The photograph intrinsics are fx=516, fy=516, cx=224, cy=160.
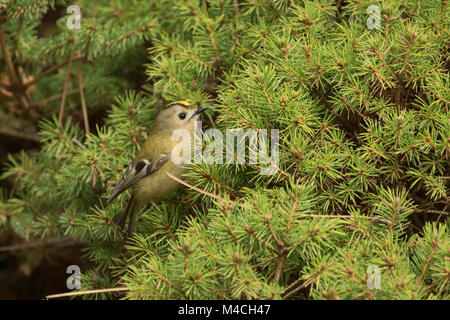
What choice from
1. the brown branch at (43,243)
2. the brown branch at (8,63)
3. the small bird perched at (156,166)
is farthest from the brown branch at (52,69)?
the brown branch at (43,243)

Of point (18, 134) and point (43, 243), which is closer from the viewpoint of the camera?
point (43, 243)

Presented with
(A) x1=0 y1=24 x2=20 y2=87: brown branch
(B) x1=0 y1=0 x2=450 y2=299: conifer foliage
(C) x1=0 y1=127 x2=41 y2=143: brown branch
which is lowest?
(B) x1=0 y1=0 x2=450 y2=299: conifer foliage

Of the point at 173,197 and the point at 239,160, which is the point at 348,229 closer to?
the point at 239,160

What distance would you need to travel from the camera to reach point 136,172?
1.94 metres

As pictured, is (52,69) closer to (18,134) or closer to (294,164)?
(18,134)

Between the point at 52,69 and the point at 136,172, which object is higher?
the point at 52,69

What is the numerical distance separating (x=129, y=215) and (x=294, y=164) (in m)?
0.80

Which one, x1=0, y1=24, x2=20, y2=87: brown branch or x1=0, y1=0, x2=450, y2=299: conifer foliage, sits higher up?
x1=0, y1=24, x2=20, y2=87: brown branch

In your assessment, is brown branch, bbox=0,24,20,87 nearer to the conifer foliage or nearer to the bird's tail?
the conifer foliage

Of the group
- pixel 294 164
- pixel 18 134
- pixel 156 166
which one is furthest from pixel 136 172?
pixel 18 134

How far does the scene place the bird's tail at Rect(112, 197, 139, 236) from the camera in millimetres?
1838

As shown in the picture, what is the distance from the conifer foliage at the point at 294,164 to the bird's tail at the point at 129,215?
34 mm

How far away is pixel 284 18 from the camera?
173 centimetres

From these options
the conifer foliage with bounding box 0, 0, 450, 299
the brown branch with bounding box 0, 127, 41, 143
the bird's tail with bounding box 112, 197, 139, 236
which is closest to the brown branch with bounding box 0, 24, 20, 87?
the conifer foliage with bounding box 0, 0, 450, 299
